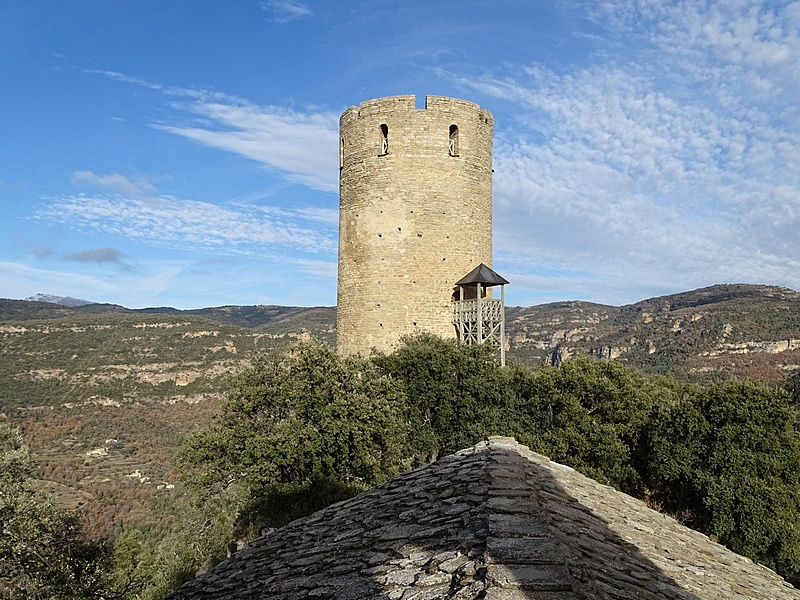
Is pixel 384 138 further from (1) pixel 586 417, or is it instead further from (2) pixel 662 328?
(2) pixel 662 328

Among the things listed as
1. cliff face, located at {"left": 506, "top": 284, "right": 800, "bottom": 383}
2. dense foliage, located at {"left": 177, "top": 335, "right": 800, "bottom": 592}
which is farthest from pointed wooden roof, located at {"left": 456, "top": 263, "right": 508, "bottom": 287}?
cliff face, located at {"left": 506, "top": 284, "right": 800, "bottom": 383}

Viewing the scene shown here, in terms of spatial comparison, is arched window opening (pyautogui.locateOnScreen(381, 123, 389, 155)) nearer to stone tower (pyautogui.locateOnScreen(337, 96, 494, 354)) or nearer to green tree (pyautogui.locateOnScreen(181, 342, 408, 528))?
stone tower (pyautogui.locateOnScreen(337, 96, 494, 354))

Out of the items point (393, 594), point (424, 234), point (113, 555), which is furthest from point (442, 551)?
point (113, 555)

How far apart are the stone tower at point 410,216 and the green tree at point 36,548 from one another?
8.74 metres

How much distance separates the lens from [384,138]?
18141 mm

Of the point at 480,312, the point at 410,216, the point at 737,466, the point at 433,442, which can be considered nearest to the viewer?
the point at 737,466

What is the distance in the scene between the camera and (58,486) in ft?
78.1

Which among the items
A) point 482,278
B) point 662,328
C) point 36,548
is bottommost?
point 36,548

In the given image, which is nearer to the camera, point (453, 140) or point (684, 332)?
point (453, 140)

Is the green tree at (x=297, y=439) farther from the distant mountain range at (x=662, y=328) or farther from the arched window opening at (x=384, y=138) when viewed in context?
the distant mountain range at (x=662, y=328)

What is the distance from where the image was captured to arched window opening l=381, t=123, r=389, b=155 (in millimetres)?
17938

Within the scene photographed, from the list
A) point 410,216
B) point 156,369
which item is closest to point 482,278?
point 410,216

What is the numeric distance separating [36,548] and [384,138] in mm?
A: 13408

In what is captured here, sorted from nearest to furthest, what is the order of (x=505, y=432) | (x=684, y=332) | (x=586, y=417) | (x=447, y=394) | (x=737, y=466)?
(x=737, y=466), (x=586, y=417), (x=505, y=432), (x=447, y=394), (x=684, y=332)
